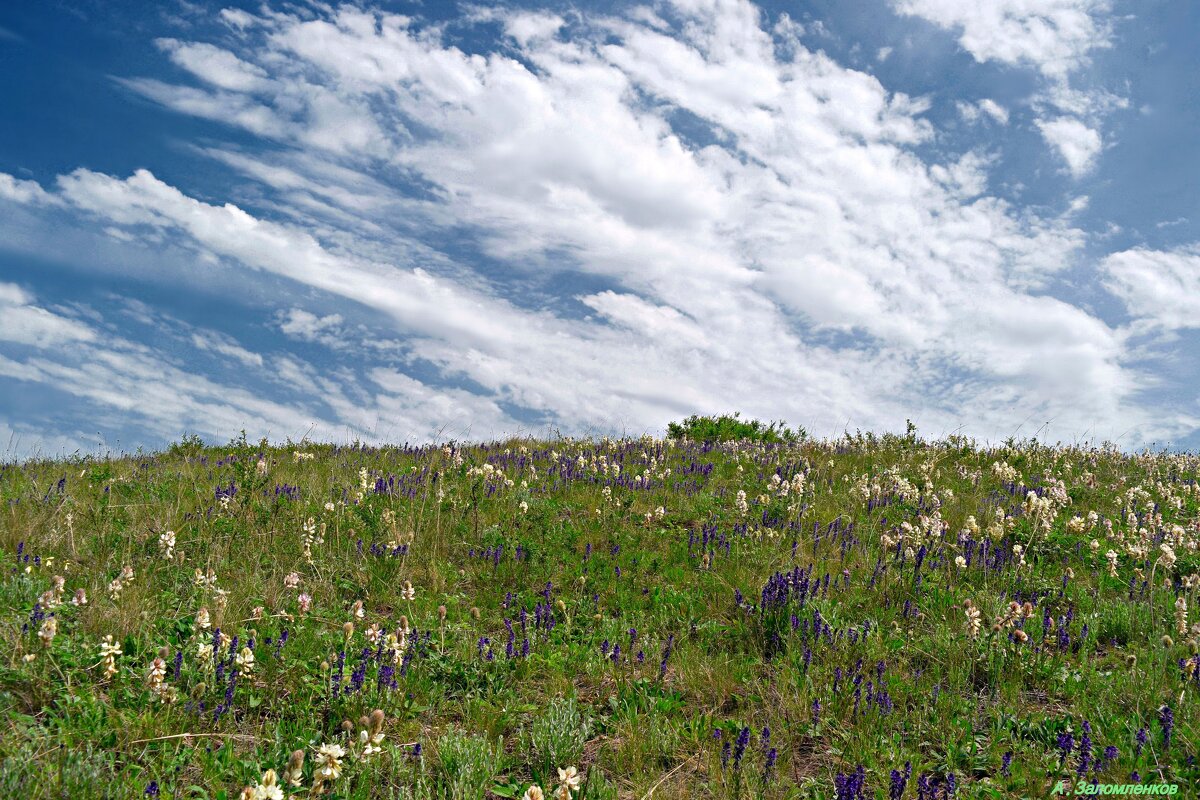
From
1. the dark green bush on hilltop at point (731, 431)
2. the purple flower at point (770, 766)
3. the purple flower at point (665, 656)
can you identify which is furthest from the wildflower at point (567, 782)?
the dark green bush on hilltop at point (731, 431)

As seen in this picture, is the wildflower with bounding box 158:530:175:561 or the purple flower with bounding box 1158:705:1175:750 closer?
the purple flower with bounding box 1158:705:1175:750

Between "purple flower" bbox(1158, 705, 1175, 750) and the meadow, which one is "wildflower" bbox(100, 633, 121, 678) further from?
"purple flower" bbox(1158, 705, 1175, 750)

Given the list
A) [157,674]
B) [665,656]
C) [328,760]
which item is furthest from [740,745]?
[157,674]

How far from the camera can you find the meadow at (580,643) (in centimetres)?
421

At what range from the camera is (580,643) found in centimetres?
615

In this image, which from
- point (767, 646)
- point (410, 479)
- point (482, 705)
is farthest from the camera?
point (410, 479)

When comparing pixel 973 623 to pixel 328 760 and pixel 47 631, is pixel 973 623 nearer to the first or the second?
pixel 328 760

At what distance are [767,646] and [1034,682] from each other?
6.42ft

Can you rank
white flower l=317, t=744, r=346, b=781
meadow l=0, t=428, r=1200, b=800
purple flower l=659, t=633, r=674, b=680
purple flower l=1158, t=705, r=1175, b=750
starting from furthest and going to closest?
purple flower l=659, t=633, r=674, b=680 → purple flower l=1158, t=705, r=1175, b=750 → meadow l=0, t=428, r=1200, b=800 → white flower l=317, t=744, r=346, b=781

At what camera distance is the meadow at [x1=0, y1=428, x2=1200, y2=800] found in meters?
4.21

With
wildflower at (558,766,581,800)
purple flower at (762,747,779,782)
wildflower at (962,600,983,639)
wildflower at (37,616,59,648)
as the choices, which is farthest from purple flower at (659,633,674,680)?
wildflower at (37,616,59,648)

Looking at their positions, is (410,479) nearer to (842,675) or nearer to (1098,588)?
(842,675)

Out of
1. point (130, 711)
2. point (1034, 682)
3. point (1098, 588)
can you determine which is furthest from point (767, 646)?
point (130, 711)

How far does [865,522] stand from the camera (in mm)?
9305
